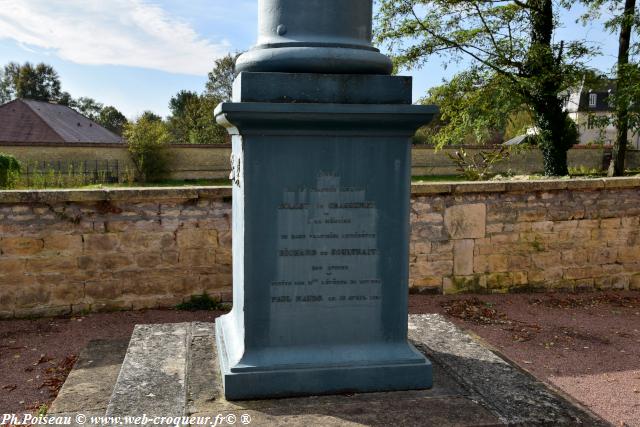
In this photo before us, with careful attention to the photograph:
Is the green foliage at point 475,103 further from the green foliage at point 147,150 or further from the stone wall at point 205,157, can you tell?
the green foliage at point 147,150

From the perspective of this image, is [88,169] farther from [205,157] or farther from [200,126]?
[200,126]

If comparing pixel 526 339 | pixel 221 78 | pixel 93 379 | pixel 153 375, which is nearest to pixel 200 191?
pixel 93 379

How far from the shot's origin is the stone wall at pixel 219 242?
6.07 m

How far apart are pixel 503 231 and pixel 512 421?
492 cm

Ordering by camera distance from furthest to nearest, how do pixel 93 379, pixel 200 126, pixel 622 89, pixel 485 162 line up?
pixel 200 126, pixel 485 162, pixel 622 89, pixel 93 379

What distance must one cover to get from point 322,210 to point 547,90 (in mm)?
14364

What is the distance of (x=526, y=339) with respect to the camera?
5.82 meters

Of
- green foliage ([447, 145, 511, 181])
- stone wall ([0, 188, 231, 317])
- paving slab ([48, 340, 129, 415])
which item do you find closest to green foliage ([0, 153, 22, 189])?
stone wall ([0, 188, 231, 317])

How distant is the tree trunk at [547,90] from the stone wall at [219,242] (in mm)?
8144

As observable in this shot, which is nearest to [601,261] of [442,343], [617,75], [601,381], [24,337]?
[601,381]

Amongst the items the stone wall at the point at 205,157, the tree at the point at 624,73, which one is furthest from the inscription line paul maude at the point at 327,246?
the stone wall at the point at 205,157

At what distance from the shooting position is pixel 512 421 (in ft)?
8.62

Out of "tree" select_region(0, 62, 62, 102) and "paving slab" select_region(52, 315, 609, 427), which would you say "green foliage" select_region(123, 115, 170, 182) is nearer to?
"paving slab" select_region(52, 315, 609, 427)

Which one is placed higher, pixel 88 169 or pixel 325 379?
pixel 88 169
